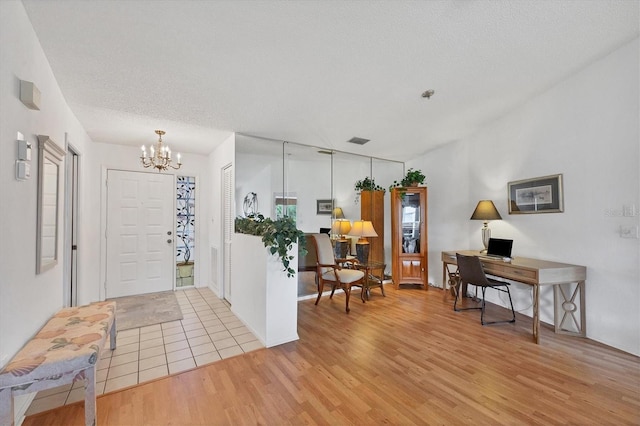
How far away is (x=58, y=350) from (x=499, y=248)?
431 cm

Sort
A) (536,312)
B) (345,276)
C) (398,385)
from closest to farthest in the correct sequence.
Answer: (398,385) < (536,312) < (345,276)

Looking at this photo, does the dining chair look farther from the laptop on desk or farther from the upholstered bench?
the upholstered bench

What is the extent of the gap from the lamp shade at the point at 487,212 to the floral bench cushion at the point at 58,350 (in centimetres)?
425

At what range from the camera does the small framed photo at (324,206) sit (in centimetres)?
445

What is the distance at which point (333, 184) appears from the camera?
4.62 meters

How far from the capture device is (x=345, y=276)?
3713 mm

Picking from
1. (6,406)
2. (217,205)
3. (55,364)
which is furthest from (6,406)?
(217,205)

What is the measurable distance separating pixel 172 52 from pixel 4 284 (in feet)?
6.04

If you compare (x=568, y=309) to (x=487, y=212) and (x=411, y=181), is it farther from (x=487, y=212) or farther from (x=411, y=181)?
(x=411, y=181)

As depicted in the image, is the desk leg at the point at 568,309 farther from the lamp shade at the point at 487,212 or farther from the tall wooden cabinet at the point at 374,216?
the tall wooden cabinet at the point at 374,216

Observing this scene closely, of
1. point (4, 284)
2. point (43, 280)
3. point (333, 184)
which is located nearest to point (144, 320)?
point (43, 280)

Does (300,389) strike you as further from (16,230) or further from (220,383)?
(16,230)

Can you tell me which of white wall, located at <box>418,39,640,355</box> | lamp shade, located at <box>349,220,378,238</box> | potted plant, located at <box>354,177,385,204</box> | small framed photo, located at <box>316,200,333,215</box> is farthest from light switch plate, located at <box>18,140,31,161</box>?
white wall, located at <box>418,39,640,355</box>

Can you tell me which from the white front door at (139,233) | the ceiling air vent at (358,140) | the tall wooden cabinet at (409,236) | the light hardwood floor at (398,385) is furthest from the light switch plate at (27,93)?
the tall wooden cabinet at (409,236)
